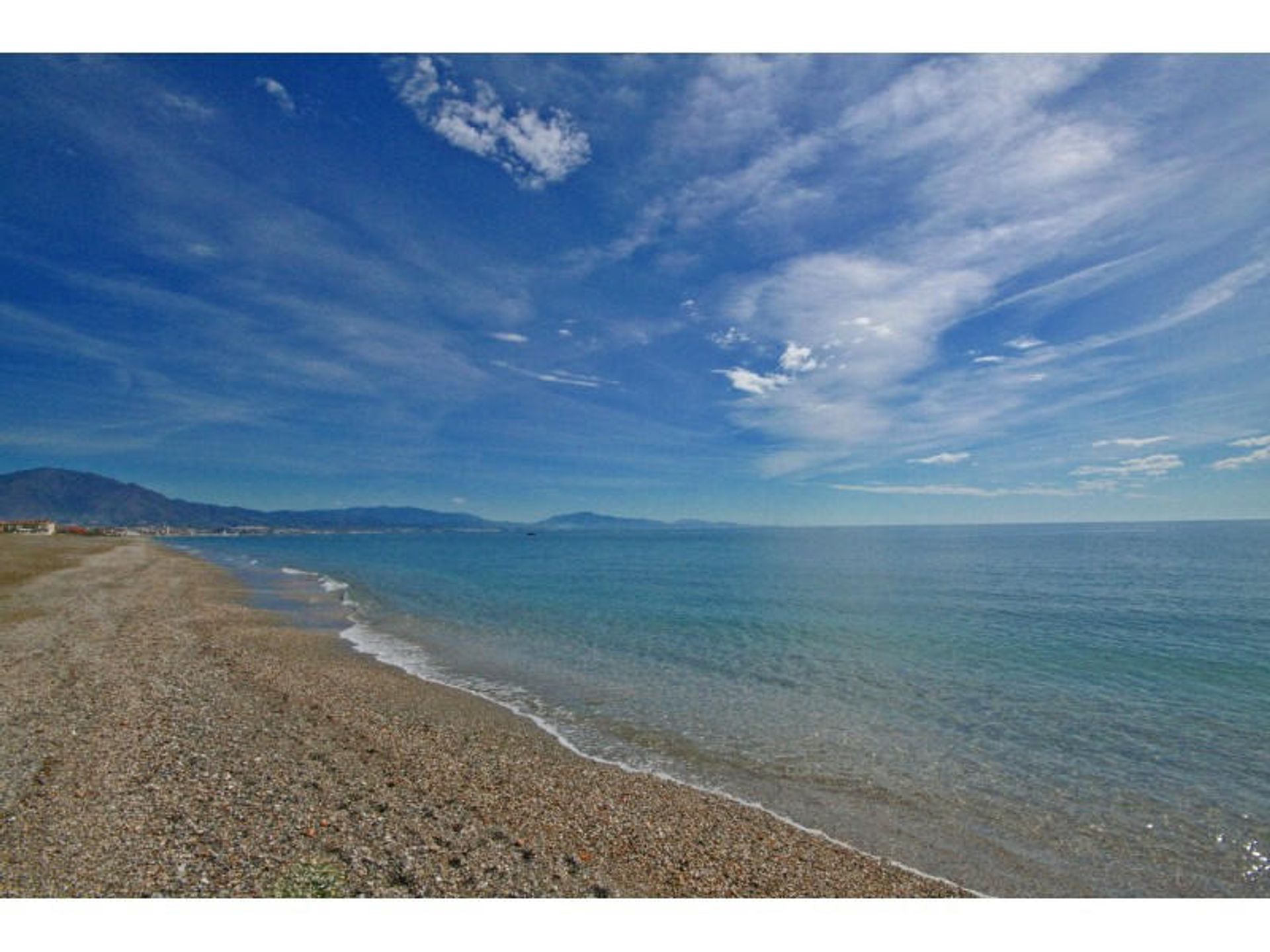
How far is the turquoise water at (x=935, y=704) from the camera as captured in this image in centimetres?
901

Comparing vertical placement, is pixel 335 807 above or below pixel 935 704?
below

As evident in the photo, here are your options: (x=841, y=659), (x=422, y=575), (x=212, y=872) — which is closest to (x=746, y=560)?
(x=422, y=575)

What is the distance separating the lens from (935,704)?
52.0ft

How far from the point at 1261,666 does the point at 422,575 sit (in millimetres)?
57104

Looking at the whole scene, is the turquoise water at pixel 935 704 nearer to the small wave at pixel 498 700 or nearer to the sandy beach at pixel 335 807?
the small wave at pixel 498 700

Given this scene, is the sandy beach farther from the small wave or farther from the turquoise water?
the turquoise water

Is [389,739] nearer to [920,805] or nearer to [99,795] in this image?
[99,795]

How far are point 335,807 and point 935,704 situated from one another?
1425 centimetres

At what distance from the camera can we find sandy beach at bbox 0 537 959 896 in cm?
666

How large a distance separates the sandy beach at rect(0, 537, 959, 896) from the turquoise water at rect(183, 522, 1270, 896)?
1532 millimetres

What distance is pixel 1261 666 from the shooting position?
20.0 m

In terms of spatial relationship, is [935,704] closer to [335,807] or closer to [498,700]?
[498,700]

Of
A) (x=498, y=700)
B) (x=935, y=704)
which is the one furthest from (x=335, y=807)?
(x=935, y=704)

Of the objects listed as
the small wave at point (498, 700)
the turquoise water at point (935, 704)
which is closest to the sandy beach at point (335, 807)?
the small wave at point (498, 700)
